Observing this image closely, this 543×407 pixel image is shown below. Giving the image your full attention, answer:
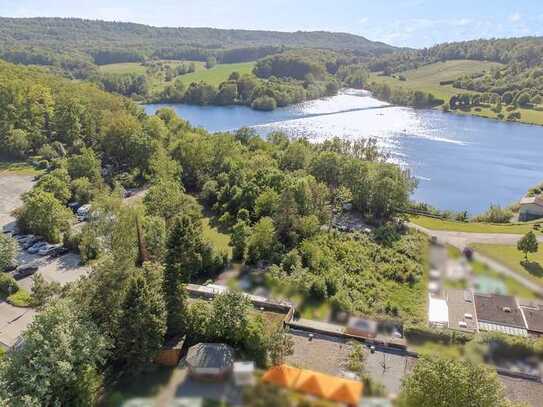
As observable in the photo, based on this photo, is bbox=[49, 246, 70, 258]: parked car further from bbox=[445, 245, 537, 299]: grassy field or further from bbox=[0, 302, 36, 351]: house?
bbox=[445, 245, 537, 299]: grassy field

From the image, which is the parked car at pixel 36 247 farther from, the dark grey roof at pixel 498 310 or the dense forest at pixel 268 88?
the dense forest at pixel 268 88

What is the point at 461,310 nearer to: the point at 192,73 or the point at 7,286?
the point at 7,286

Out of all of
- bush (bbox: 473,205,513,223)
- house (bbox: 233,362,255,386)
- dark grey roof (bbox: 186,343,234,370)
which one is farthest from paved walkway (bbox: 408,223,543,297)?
dark grey roof (bbox: 186,343,234,370)

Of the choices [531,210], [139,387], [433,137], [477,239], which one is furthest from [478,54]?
[139,387]

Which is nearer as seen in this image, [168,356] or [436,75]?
[168,356]

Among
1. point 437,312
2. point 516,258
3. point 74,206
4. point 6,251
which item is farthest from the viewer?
point 74,206

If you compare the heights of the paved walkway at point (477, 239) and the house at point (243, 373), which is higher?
the house at point (243, 373)

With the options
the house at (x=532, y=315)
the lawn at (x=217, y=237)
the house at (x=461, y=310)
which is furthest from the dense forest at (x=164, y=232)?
the house at (x=532, y=315)
